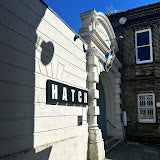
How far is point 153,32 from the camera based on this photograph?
1078 centimetres

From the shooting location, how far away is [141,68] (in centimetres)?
1084

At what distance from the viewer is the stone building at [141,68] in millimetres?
10195

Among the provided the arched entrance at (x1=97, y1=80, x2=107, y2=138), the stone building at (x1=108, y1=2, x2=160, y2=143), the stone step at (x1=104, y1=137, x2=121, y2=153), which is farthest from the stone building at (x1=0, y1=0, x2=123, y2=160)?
the stone building at (x1=108, y1=2, x2=160, y2=143)

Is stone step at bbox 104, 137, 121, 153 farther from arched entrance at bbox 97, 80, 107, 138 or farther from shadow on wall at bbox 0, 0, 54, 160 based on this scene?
shadow on wall at bbox 0, 0, 54, 160

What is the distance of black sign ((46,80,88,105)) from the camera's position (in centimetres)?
415

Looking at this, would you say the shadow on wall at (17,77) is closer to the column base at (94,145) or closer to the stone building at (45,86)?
the stone building at (45,86)

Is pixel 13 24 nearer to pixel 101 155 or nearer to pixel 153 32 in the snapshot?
pixel 101 155

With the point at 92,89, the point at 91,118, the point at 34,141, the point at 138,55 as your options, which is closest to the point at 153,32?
the point at 138,55

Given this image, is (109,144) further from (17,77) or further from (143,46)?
(17,77)

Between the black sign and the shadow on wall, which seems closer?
the shadow on wall

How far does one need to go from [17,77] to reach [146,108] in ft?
29.3

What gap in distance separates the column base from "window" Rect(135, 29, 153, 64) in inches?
261

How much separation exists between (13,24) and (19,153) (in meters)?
2.46

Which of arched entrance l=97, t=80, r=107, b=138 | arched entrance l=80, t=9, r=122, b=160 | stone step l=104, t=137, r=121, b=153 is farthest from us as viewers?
arched entrance l=97, t=80, r=107, b=138
